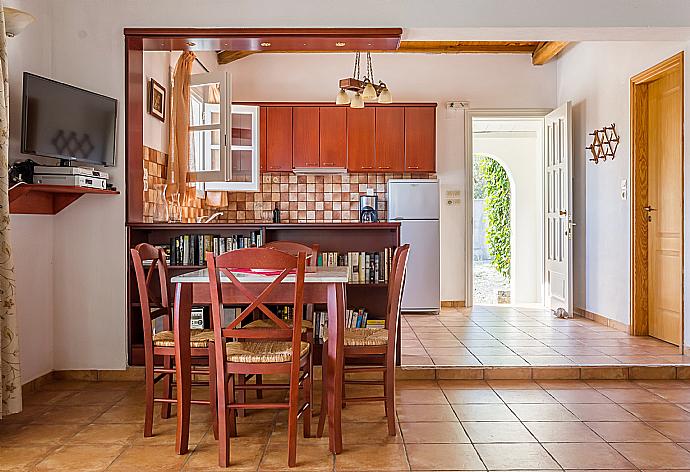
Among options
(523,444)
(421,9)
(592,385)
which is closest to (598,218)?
(592,385)

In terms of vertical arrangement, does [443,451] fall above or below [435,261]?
below

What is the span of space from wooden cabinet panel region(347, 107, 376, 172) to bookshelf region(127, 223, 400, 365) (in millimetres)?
3100

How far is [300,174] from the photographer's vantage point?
8680 mm

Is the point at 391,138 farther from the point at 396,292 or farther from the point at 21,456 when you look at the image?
the point at 21,456

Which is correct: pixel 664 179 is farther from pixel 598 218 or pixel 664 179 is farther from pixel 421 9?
pixel 421 9

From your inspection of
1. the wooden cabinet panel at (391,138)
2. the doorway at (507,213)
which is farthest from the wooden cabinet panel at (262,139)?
the doorway at (507,213)

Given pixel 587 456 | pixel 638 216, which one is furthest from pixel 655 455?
pixel 638 216

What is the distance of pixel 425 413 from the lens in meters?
4.15

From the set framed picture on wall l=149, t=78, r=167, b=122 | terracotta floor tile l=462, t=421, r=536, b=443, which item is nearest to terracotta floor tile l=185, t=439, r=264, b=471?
terracotta floor tile l=462, t=421, r=536, b=443

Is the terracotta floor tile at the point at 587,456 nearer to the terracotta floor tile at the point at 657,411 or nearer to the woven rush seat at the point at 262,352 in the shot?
the terracotta floor tile at the point at 657,411

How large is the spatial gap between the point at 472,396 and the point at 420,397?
31 centimetres

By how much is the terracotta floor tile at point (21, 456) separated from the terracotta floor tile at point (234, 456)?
0.66 metres

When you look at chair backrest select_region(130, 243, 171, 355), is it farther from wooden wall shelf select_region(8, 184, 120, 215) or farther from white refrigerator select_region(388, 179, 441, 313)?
white refrigerator select_region(388, 179, 441, 313)

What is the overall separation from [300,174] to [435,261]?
5.92 ft
